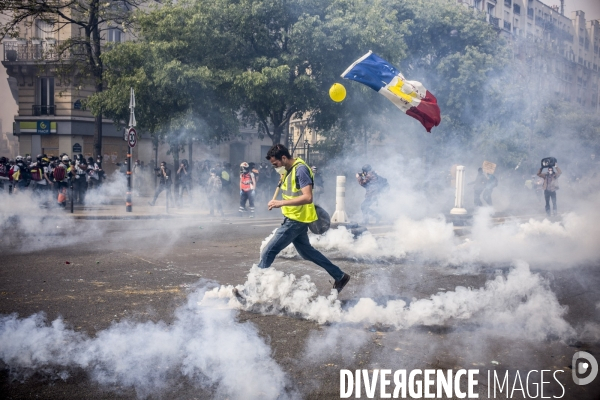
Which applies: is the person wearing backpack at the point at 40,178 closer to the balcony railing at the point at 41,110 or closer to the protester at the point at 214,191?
the protester at the point at 214,191

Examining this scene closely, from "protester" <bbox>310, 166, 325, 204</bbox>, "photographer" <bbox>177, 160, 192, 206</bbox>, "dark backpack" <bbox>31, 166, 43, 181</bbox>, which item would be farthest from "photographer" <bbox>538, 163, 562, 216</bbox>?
"dark backpack" <bbox>31, 166, 43, 181</bbox>

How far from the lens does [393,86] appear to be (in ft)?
21.2

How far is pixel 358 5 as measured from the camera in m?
15.8

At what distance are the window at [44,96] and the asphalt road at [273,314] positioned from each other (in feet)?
66.4

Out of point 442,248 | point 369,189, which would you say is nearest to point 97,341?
point 442,248

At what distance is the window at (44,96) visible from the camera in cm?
2715

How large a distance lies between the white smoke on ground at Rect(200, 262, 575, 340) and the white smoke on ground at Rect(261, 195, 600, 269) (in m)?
2.20

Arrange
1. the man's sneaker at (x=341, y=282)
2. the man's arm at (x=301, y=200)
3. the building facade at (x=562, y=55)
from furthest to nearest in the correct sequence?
the building facade at (x=562, y=55) < the man's sneaker at (x=341, y=282) < the man's arm at (x=301, y=200)

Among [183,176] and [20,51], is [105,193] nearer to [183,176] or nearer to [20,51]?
[183,176]

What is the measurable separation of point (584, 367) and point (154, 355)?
117 inches

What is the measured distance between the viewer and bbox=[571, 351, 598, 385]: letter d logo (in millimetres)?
3414

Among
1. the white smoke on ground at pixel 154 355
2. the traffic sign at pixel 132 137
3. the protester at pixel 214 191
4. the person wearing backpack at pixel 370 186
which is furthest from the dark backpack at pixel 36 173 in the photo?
the white smoke on ground at pixel 154 355

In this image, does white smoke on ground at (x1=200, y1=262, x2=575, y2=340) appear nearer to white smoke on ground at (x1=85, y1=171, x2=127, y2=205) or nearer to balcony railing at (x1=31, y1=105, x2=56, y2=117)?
white smoke on ground at (x1=85, y1=171, x2=127, y2=205)

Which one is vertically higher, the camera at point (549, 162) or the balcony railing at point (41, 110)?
the balcony railing at point (41, 110)
